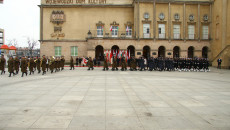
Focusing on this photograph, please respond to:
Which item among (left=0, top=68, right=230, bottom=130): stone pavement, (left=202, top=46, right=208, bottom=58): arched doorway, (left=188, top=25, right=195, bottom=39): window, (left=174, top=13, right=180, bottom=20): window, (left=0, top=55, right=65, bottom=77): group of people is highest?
(left=174, top=13, right=180, bottom=20): window

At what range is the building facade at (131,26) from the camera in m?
34.6

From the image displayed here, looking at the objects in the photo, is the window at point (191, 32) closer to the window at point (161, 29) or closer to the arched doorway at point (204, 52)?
the arched doorway at point (204, 52)

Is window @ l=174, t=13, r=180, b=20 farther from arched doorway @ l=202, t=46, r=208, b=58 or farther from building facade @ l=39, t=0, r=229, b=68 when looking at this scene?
arched doorway @ l=202, t=46, r=208, b=58

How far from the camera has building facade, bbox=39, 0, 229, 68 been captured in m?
34.6

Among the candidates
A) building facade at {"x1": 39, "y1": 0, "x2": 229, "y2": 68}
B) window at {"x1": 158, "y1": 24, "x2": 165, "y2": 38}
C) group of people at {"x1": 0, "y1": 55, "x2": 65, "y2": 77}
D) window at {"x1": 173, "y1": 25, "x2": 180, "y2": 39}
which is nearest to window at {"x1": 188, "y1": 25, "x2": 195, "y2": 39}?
building facade at {"x1": 39, "y1": 0, "x2": 229, "y2": 68}

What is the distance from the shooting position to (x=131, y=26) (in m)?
37.6

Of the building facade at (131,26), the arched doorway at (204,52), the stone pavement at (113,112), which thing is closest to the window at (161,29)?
the building facade at (131,26)

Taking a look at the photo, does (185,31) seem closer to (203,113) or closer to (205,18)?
(205,18)

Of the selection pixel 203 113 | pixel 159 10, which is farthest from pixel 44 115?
pixel 159 10

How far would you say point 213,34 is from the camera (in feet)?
114

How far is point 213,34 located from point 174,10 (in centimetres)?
885

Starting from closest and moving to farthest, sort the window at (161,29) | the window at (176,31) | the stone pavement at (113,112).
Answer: the stone pavement at (113,112)
the window at (161,29)
the window at (176,31)

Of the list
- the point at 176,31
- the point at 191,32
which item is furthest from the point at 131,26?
the point at 191,32

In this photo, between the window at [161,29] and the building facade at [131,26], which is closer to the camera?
the building facade at [131,26]
